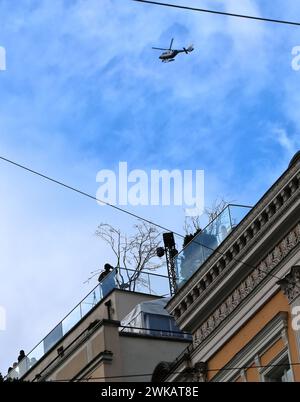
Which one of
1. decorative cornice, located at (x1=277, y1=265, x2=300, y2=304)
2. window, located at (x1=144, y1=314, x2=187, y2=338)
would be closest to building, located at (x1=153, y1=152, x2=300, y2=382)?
decorative cornice, located at (x1=277, y1=265, x2=300, y2=304)

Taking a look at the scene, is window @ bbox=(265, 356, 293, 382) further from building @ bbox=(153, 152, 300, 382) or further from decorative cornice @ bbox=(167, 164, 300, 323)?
decorative cornice @ bbox=(167, 164, 300, 323)

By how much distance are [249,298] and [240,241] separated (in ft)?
4.22

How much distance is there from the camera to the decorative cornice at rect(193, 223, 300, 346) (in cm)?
2630

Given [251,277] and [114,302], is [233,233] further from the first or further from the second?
[114,302]

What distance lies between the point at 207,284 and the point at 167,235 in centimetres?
1086

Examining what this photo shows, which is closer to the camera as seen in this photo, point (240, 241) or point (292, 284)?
point (292, 284)

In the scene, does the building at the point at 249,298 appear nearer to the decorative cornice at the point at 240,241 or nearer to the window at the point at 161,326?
the decorative cornice at the point at 240,241

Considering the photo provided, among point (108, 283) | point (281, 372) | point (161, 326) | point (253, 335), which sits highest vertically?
point (108, 283)

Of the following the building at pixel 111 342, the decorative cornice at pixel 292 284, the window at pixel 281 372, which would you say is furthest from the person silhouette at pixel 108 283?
the decorative cornice at pixel 292 284

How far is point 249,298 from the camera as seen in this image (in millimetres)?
27500

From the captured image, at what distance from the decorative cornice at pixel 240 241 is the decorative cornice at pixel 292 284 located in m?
1.30

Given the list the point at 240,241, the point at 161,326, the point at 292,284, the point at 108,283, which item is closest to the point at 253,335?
the point at 292,284

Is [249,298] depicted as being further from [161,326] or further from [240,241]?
[161,326]

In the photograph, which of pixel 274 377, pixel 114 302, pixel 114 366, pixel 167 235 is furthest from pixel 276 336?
pixel 167 235
